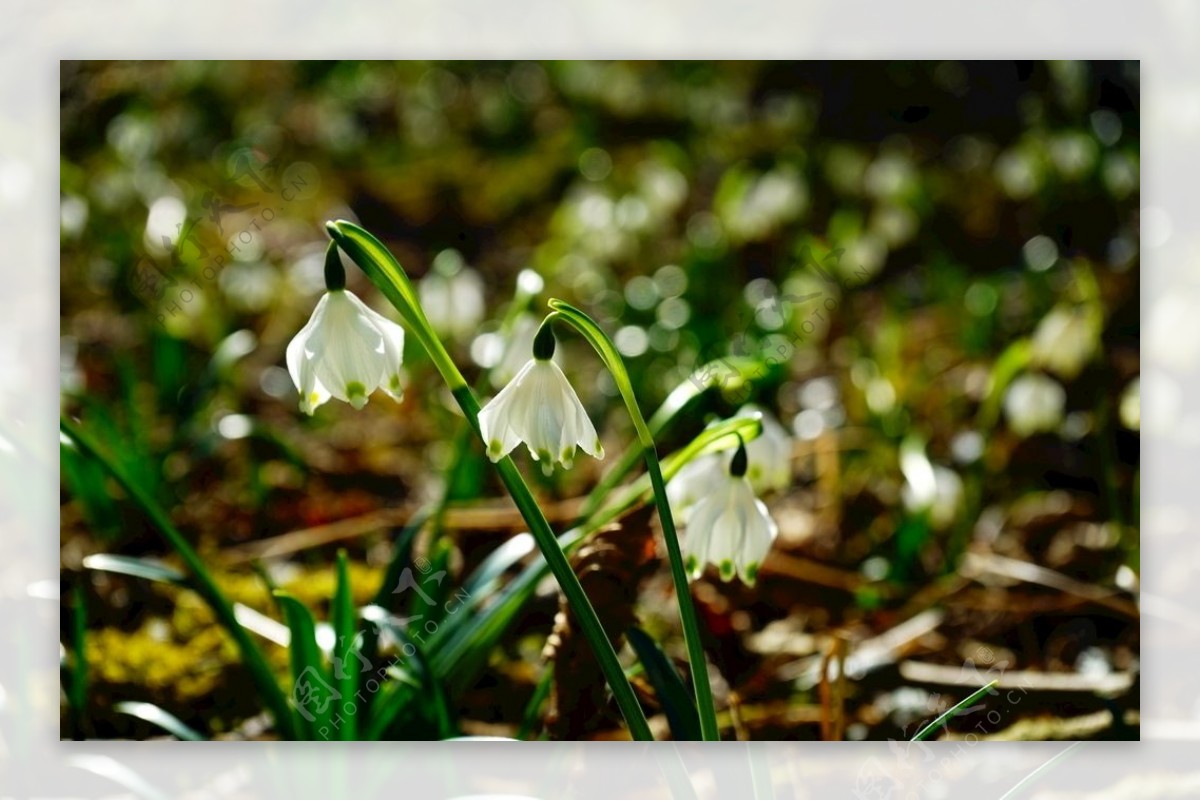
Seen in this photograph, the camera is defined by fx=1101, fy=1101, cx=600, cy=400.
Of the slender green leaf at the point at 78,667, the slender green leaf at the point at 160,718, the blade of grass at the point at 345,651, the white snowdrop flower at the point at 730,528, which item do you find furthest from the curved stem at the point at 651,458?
the slender green leaf at the point at 78,667

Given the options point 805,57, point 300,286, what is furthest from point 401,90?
point 805,57

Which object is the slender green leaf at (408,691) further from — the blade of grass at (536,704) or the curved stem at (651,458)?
the curved stem at (651,458)

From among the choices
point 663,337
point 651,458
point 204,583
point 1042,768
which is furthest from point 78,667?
point 1042,768

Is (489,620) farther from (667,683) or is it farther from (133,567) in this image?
(133,567)

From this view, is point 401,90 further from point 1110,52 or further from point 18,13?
point 1110,52

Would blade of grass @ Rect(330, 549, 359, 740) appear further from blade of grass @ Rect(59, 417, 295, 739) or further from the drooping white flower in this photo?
the drooping white flower
